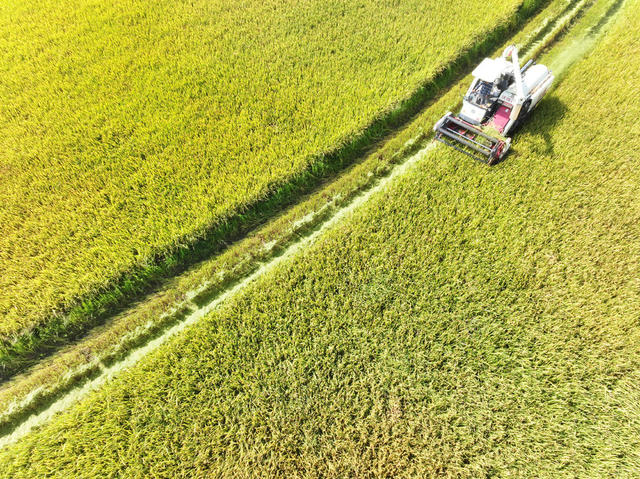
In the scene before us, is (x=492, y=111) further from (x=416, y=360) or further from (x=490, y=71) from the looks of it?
(x=416, y=360)

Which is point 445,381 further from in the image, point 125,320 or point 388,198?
point 125,320

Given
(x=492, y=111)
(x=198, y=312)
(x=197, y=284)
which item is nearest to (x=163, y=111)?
(x=197, y=284)

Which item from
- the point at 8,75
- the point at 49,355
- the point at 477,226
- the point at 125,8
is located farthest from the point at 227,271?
the point at 125,8

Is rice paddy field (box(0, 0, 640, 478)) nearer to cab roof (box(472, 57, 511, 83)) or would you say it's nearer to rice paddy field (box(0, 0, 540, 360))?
rice paddy field (box(0, 0, 540, 360))

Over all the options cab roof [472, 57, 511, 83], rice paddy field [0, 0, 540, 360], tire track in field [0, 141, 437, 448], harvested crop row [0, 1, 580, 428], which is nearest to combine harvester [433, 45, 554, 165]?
cab roof [472, 57, 511, 83]

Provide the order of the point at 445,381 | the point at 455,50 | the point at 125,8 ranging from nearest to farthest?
the point at 445,381
the point at 455,50
the point at 125,8

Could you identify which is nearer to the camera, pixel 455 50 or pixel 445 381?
pixel 445 381

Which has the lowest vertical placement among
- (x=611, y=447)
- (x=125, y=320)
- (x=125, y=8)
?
(x=611, y=447)
